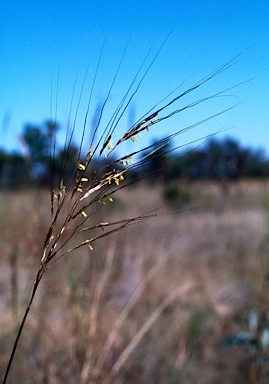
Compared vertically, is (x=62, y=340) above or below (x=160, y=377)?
above

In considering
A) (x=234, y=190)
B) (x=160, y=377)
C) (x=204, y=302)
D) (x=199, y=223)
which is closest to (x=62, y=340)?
(x=160, y=377)

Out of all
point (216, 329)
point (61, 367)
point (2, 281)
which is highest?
point (2, 281)

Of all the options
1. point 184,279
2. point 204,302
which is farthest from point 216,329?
point 184,279

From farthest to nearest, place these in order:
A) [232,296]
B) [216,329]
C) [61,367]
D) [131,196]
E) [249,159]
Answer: [131,196] → [249,159] → [232,296] → [216,329] → [61,367]

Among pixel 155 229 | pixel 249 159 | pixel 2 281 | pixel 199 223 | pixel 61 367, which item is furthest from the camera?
pixel 249 159

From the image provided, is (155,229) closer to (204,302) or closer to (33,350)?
(204,302)

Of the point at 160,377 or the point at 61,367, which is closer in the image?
the point at 61,367
